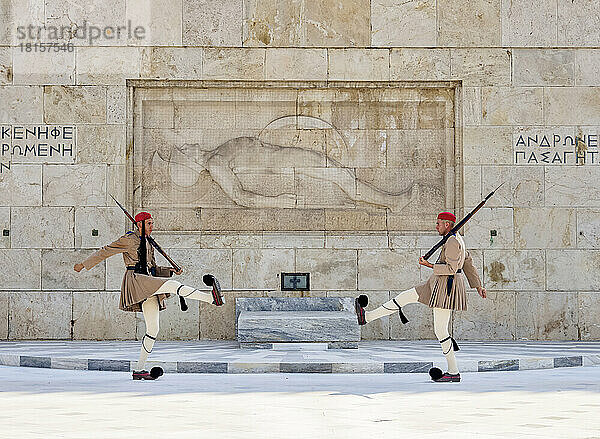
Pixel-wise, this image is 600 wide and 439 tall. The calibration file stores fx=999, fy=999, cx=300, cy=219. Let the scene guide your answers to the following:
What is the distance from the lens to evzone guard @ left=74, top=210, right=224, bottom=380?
10781mm

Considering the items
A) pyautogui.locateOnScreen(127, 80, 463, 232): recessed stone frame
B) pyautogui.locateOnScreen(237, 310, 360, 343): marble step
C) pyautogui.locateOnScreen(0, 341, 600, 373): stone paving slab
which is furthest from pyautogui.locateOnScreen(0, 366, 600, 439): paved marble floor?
pyautogui.locateOnScreen(127, 80, 463, 232): recessed stone frame

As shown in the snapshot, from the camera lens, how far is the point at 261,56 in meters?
16.0

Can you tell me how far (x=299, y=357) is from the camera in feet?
41.1

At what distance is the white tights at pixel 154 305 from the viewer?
10.8 meters

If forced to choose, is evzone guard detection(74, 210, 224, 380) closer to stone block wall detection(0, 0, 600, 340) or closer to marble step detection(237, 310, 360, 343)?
marble step detection(237, 310, 360, 343)

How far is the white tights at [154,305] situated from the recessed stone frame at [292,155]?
5184 millimetres

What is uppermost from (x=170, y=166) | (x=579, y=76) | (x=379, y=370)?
(x=579, y=76)

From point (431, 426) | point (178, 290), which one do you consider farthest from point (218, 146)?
point (431, 426)

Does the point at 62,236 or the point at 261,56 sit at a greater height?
the point at 261,56

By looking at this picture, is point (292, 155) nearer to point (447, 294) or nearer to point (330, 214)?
point (330, 214)

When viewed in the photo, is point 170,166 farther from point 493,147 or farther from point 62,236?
point 493,147

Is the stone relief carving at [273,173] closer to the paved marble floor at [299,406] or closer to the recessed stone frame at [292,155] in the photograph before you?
the recessed stone frame at [292,155]

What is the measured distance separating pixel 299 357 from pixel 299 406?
4207 millimetres

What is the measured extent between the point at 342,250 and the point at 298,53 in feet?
10.6
